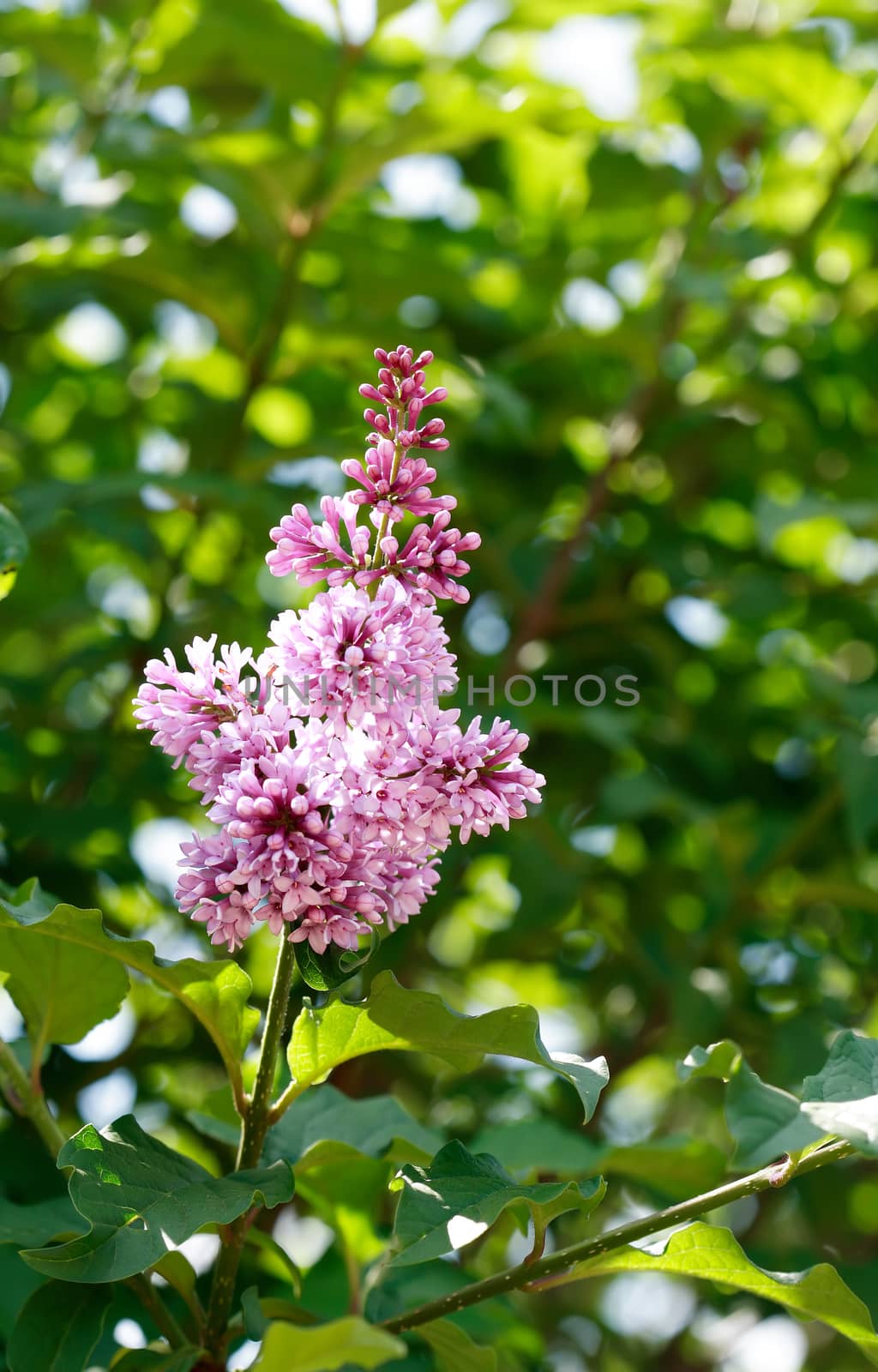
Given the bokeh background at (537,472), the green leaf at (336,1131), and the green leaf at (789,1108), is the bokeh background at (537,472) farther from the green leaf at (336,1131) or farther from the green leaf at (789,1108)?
the green leaf at (789,1108)

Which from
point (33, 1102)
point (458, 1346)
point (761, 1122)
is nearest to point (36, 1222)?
point (33, 1102)

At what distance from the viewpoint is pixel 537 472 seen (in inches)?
165

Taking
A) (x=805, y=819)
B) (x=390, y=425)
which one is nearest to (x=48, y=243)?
(x=390, y=425)

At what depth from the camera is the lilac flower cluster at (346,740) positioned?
1.55m

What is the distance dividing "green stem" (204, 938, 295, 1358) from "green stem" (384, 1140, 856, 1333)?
0.23 m

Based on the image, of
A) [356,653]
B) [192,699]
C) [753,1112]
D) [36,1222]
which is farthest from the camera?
[36,1222]

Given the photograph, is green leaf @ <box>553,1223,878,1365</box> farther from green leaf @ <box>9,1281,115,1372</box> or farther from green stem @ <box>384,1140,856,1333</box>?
green leaf @ <box>9,1281,115,1372</box>

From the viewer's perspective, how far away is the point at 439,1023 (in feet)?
5.40

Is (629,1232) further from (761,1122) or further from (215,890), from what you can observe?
(215,890)

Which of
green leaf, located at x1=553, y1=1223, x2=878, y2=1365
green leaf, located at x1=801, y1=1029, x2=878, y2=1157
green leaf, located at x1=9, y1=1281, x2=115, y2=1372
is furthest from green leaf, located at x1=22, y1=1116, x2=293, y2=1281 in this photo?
green leaf, located at x1=801, y1=1029, x2=878, y2=1157

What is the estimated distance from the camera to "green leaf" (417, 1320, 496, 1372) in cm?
181

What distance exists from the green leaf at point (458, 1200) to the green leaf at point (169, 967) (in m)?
0.32

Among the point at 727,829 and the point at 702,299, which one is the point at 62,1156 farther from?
the point at 702,299

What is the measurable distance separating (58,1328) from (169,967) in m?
0.53
